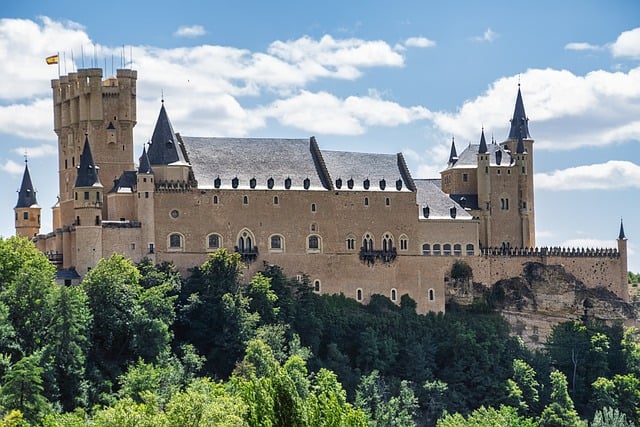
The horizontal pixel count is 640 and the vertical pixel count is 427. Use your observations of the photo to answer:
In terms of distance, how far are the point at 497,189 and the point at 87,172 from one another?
30.0 m

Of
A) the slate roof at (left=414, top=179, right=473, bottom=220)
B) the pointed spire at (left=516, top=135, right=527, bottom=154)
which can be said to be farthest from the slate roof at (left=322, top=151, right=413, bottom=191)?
the pointed spire at (left=516, top=135, right=527, bottom=154)

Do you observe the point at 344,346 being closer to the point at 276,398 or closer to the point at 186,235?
the point at 186,235

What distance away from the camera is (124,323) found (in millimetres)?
100250

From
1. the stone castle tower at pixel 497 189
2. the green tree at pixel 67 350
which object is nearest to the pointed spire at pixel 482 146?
the stone castle tower at pixel 497 189

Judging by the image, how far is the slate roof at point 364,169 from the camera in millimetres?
112188

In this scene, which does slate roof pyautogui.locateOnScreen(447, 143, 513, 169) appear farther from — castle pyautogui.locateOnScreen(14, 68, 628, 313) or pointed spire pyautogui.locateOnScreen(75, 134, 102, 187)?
pointed spire pyautogui.locateOnScreen(75, 134, 102, 187)

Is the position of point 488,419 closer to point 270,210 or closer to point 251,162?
point 270,210

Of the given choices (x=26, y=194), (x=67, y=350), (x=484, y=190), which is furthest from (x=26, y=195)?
(x=484, y=190)

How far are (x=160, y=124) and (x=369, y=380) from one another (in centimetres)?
2119

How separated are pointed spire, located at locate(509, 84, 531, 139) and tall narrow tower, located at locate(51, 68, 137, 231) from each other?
29.1 metres

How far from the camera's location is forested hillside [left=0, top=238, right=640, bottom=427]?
94750 mm

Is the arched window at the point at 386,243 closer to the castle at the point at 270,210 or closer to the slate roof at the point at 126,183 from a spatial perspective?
the castle at the point at 270,210

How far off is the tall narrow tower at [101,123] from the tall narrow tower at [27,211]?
16.2 ft

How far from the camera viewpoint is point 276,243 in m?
108
